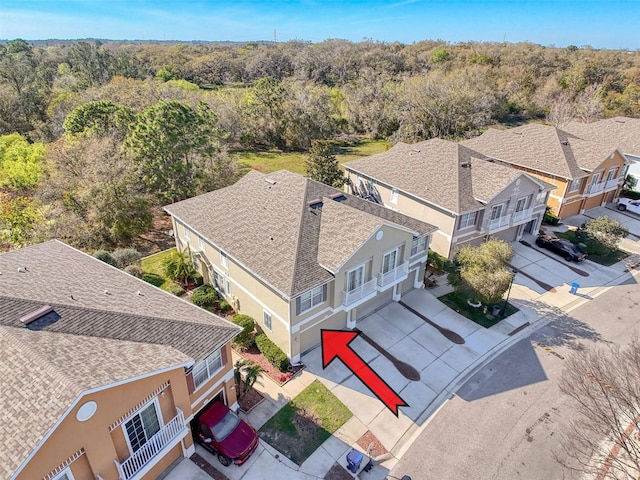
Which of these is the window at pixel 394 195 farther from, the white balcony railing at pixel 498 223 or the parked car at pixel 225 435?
the parked car at pixel 225 435

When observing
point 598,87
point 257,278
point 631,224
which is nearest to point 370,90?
point 598,87

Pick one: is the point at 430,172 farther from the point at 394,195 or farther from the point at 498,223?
the point at 498,223

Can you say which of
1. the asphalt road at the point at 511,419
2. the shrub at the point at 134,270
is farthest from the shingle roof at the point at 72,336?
the asphalt road at the point at 511,419

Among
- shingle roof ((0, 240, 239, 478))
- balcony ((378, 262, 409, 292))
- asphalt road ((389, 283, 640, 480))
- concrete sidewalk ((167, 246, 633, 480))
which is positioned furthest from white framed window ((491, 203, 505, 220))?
shingle roof ((0, 240, 239, 478))

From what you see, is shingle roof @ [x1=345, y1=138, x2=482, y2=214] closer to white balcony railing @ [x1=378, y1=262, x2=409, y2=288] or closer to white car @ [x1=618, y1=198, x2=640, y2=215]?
white balcony railing @ [x1=378, y1=262, x2=409, y2=288]

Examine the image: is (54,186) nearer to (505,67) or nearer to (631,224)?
(631,224)

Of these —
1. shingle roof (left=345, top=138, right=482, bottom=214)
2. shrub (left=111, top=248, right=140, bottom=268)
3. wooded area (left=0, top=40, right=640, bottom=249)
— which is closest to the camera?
shrub (left=111, top=248, right=140, bottom=268)
